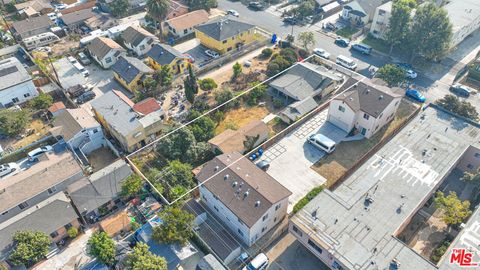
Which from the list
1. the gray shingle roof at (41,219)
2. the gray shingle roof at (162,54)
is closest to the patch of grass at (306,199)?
the gray shingle roof at (41,219)

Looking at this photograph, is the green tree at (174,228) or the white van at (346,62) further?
the white van at (346,62)

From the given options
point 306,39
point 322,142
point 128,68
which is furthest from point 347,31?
point 128,68

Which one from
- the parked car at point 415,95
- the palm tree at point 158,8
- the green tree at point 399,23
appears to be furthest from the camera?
the palm tree at point 158,8

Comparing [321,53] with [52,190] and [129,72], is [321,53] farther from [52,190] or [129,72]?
[52,190]

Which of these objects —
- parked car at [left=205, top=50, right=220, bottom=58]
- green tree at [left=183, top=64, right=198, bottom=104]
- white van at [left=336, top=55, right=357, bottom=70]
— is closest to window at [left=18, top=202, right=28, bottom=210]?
green tree at [left=183, top=64, right=198, bottom=104]

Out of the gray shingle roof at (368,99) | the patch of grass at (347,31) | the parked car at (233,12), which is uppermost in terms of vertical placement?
the gray shingle roof at (368,99)

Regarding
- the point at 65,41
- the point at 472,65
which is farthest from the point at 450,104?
the point at 65,41

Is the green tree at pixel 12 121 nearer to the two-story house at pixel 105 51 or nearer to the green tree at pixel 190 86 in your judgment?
the two-story house at pixel 105 51
